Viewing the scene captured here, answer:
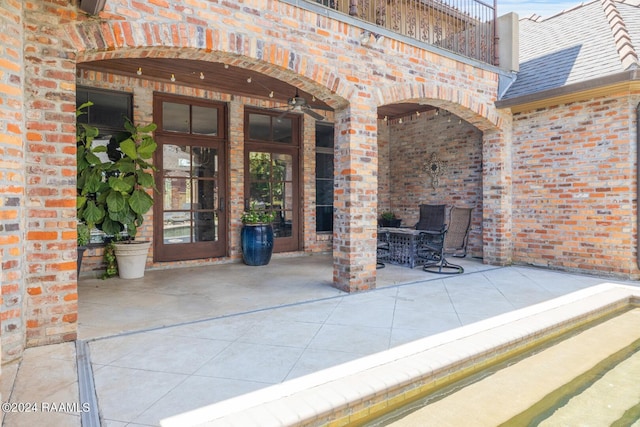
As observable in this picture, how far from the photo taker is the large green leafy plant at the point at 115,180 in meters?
4.78

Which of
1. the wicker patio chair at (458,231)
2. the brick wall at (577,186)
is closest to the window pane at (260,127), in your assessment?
the wicker patio chair at (458,231)

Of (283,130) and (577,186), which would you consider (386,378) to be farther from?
(283,130)

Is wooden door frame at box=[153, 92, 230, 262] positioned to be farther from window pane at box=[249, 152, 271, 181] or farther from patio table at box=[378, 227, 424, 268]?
patio table at box=[378, 227, 424, 268]

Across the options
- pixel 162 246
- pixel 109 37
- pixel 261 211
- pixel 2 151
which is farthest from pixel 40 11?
pixel 261 211

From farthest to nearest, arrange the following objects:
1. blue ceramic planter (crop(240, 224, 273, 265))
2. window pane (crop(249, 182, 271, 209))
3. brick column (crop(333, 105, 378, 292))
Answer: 1. window pane (crop(249, 182, 271, 209))
2. blue ceramic planter (crop(240, 224, 273, 265))
3. brick column (crop(333, 105, 378, 292))

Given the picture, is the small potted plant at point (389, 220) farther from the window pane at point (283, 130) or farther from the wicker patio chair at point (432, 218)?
the window pane at point (283, 130)

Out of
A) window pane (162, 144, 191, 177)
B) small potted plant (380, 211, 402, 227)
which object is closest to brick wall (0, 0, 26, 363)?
window pane (162, 144, 191, 177)

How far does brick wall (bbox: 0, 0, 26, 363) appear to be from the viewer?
7.75 ft

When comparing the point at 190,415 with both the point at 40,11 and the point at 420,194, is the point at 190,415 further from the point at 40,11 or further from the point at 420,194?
the point at 420,194

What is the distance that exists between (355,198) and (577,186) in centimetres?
340

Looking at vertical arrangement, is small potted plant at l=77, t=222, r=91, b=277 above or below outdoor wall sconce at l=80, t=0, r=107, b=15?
below

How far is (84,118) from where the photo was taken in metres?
5.27

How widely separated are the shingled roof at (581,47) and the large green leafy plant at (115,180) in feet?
18.0

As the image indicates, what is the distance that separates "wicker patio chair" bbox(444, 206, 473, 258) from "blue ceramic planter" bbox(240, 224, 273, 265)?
9.10 feet
